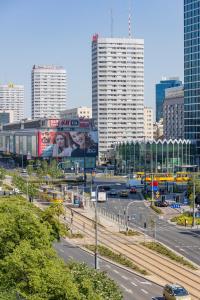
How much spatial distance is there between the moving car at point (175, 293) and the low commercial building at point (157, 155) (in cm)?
11558

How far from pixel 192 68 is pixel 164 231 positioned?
10800 centimetres

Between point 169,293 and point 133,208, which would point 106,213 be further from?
point 169,293

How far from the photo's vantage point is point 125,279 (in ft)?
179

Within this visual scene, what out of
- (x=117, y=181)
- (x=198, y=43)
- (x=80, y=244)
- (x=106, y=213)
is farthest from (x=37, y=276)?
(x=198, y=43)

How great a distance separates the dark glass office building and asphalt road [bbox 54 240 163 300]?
117 m

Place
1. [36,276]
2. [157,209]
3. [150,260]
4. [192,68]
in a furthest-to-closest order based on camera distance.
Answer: [192,68] < [157,209] < [150,260] < [36,276]

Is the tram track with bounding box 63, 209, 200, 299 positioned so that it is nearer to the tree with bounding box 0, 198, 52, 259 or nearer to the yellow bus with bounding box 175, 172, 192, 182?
the tree with bounding box 0, 198, 52, 259

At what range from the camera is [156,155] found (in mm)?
167125

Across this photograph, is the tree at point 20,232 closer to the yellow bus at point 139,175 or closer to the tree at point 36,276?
the tree at point 36,276

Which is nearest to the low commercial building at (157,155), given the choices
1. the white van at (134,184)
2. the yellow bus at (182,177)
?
the yellow bus at (182,177)

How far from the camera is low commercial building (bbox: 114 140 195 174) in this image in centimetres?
16700

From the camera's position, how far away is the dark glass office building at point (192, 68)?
18300cm

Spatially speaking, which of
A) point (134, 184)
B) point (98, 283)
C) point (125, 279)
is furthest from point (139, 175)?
point (98, 283)

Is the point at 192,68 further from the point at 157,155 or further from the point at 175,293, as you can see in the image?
the point at 175,293
